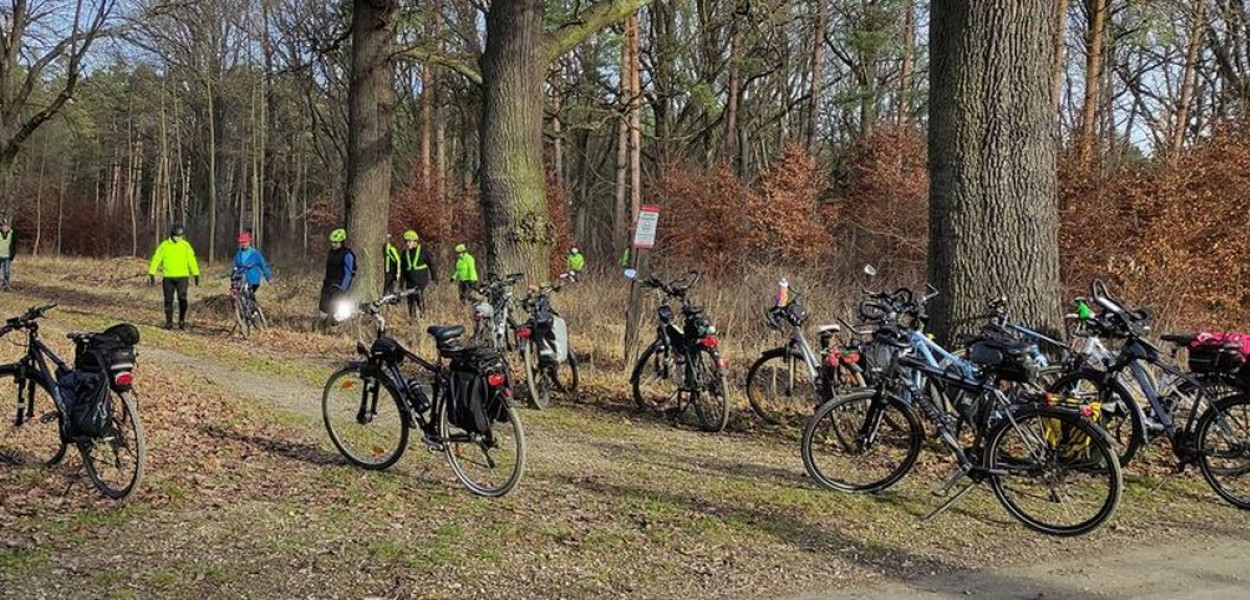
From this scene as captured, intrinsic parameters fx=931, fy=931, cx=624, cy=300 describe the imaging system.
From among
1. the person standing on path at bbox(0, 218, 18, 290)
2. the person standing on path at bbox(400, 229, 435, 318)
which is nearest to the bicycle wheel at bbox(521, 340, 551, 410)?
the person standing on path at bbox(400, 229, 435, 318)

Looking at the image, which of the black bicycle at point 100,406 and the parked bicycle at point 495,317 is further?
the parked bicycle at point 495,317

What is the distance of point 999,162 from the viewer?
7.48 meters

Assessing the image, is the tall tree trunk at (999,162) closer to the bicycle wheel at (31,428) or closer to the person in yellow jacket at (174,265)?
the bicycle wheel at (31,428)

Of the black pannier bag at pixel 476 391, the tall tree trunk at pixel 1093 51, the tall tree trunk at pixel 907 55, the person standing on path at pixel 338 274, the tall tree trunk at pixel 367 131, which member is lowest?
the black pannier bag at pixel 476 391

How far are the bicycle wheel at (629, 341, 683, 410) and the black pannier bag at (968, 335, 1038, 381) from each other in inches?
119

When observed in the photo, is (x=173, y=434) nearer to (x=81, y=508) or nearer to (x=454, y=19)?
(x=81, y=508)

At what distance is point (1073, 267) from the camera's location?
14.4 metres

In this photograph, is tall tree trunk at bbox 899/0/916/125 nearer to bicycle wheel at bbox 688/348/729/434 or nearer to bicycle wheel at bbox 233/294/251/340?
bicycle wheel at bbox 233/294/251/340

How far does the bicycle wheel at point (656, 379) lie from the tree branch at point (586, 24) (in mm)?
5549

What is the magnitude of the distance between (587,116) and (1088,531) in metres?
23.2

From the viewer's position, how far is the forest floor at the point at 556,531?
170 inches

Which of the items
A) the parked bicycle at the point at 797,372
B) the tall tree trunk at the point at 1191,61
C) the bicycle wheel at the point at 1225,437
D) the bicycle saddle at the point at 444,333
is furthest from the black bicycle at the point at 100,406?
the tall tree trunk at the point at 1191,61

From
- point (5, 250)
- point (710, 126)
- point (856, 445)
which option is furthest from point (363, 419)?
point (710, 126)

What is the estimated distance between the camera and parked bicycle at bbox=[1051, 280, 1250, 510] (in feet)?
20.1
